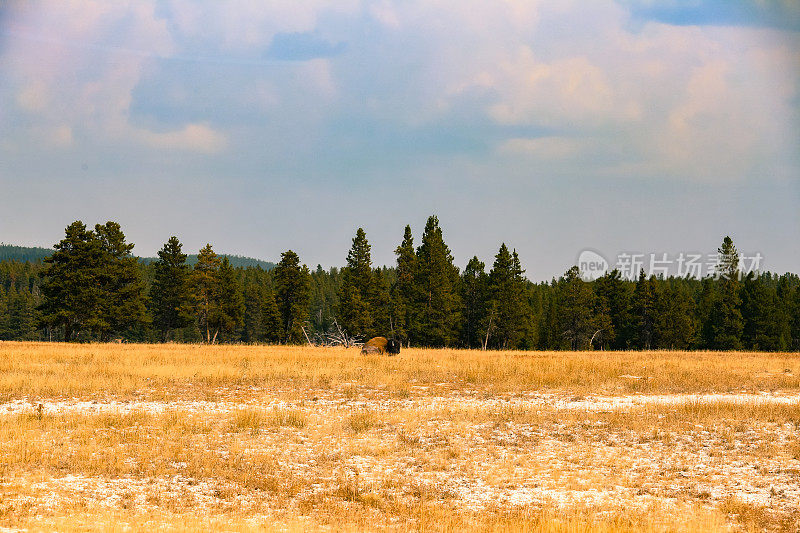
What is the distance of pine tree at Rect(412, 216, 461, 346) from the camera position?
208 feet

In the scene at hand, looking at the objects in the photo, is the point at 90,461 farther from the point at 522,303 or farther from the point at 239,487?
the point at 522,303

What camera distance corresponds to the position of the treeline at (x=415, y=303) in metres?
56.3

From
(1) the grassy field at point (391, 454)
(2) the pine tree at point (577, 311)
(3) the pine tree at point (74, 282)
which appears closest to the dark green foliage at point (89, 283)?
(3) the pine tree at point (74, 282)

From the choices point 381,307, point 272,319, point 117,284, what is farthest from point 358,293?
point 117,284

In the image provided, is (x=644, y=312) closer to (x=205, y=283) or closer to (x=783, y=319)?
(x=783, y=319)

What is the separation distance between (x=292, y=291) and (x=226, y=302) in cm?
978

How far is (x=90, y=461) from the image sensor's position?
39.1 ft

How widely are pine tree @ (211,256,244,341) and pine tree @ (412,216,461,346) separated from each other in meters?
21.7

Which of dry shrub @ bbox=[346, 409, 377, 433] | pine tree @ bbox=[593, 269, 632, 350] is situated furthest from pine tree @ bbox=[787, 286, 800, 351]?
dry shrub @ bbox=[346, 409, 377, 433]

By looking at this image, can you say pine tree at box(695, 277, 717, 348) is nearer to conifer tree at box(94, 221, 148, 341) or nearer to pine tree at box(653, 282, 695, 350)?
pine tree at box(653, 282, 695, 350)

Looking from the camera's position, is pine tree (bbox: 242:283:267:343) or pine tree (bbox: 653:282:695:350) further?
pine tree (bbox: 242:283:267:343)

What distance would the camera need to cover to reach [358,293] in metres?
63.3

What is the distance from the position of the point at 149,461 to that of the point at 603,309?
2733 inches

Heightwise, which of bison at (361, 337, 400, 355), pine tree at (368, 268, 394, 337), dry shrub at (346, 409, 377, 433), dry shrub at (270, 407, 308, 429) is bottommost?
dry shrub at (270, 407, 308, 429)
